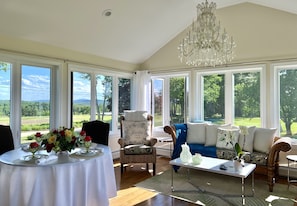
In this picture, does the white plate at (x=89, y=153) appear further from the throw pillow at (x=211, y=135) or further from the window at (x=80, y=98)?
the throw pillow at (x=211, y=135)

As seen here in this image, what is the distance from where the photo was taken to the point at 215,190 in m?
3.53

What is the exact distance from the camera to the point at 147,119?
196 inches

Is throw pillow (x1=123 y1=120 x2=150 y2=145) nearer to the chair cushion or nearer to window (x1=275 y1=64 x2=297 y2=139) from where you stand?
the chair cushion

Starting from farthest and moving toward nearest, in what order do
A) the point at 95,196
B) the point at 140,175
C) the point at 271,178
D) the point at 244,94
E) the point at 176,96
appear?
the point at 176,96
the point at 244,94
the point at 140,175
the point at 271,178
the point at 95,196

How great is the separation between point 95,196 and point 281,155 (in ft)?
11.6

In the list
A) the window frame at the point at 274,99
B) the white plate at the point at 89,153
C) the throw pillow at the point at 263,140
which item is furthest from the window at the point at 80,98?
the window frame at the point at 274,99

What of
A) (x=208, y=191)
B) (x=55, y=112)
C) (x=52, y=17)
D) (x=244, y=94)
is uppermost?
(x=52, y=17)

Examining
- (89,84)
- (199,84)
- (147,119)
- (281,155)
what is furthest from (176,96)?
(281,155)

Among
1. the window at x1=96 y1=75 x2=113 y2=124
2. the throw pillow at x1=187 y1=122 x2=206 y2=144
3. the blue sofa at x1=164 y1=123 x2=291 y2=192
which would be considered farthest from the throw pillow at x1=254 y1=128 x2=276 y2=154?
the window at x1=96 y1=75 x2=113 y2=124

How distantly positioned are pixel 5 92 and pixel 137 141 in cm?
250

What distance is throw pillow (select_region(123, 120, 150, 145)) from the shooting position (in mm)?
4760

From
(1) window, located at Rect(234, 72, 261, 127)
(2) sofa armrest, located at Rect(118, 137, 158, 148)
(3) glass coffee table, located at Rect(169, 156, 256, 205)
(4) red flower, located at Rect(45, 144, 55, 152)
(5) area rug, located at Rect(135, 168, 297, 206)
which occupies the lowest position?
(5) area rug, located at Rect(135, 168, 297, 206)

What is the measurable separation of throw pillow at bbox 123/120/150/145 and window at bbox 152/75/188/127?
47.7 inches

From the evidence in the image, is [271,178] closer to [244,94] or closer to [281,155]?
[281,155]
